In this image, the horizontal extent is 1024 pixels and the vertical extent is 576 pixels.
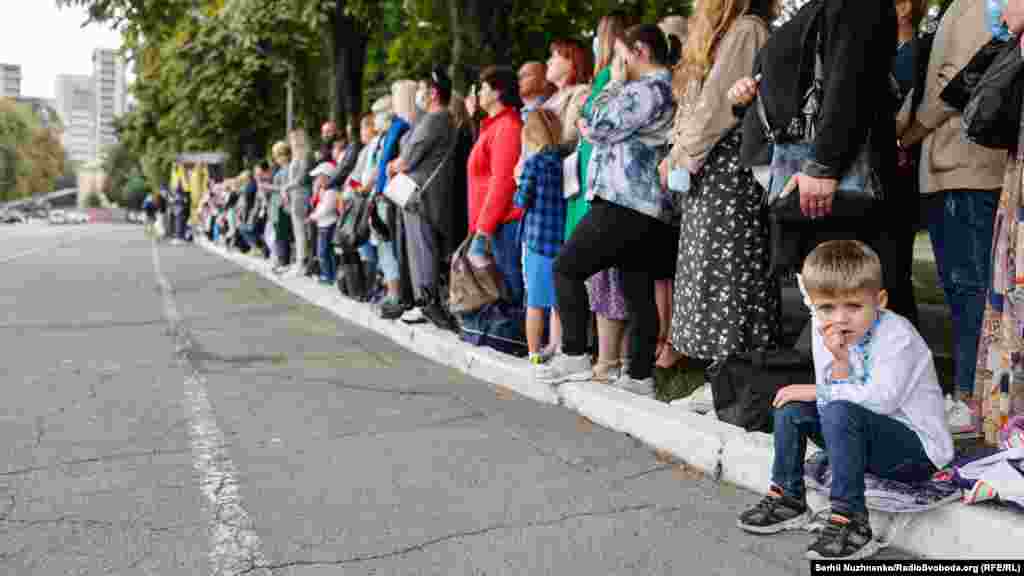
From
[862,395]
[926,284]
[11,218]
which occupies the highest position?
[862,395]

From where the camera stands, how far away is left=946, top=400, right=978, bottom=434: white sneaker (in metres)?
4.18

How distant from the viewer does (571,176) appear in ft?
20.1

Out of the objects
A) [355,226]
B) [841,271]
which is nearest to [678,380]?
[841,271]

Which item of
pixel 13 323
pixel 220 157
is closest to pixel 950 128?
pixel 13 323

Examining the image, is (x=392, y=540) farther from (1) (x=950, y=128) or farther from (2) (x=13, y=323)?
(2) (x=13, y=323)

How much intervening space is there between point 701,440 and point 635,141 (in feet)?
5.92

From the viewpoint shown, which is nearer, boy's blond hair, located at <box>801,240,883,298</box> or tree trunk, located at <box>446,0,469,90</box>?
boy's blond hair, located at <box>801,240,883,298</box>

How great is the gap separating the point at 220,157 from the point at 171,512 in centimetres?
2583

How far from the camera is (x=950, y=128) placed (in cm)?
405

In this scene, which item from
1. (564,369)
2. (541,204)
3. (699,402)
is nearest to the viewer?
(699,402)

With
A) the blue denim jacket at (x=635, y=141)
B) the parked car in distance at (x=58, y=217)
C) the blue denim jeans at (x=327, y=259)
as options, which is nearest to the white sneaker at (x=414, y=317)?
the blue denim jacket at (x=635, y=141)

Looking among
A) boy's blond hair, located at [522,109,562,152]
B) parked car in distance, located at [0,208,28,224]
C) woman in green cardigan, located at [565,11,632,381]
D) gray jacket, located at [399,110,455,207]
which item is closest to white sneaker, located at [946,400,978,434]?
woman in green cardigan, located at [565,11,632,381]

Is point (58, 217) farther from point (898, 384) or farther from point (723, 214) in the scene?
point (898, 384)

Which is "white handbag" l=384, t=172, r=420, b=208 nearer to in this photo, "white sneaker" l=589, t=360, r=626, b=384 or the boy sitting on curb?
"white sneaker" l=589, t=360, r=626, b=384
